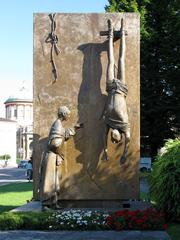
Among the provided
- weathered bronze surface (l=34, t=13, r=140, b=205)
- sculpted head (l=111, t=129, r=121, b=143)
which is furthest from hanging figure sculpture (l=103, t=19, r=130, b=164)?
weathered bronze surface (l=34, t=13, r=140, b=205)

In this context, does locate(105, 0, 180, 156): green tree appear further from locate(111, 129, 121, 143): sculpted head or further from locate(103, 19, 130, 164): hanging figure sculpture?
locate(111, 129, 121, 143): sculpted head

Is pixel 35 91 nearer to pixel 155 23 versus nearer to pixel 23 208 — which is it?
pixel 23 208

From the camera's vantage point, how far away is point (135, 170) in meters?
13.0

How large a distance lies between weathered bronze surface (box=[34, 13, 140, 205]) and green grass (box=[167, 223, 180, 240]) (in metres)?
1.19

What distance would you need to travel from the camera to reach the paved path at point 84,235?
976cm

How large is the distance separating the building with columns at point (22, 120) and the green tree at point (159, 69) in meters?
105

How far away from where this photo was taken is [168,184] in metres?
13.2

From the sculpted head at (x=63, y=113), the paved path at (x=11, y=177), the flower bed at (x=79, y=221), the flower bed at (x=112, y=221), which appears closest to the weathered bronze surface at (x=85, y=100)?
the sculpted head at (x=63, y=113)

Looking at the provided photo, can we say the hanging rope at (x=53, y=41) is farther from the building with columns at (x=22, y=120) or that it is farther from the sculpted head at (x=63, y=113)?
the building with columns at (x=22, y=120)

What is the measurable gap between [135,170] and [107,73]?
2.53 m

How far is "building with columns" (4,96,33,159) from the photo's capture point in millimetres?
143750

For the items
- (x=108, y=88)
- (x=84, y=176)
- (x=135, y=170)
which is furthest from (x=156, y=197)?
(x=108, y=88)

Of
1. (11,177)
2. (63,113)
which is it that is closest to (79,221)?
(63,113)

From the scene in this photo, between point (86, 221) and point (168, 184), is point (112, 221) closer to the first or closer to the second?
point (86, 221)
